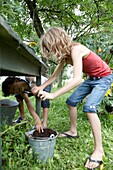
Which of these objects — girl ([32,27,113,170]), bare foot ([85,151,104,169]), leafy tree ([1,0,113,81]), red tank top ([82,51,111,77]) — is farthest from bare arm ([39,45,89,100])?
leafy tree ([1,0,113,81])

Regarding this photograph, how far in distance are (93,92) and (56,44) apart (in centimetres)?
51

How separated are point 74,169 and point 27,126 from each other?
90cm

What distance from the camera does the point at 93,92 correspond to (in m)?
1.74

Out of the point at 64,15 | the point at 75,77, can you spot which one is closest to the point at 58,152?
the point at 75,77

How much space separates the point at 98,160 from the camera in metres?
1.59

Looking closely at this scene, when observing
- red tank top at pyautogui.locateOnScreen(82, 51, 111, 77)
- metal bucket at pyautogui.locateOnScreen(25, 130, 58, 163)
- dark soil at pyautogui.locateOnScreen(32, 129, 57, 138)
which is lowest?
metal bucket at pyautogui.locateOnScreen(25, 130, 58, 163)

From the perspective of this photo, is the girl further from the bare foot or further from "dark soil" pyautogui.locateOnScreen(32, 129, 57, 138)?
"dark soil" pyautogui.locateOnScreen(32, 129, 57, 138)

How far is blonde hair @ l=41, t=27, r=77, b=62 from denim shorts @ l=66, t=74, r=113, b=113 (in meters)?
0.38

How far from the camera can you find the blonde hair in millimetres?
1623

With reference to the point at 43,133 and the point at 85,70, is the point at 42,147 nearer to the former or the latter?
the point at 43,133

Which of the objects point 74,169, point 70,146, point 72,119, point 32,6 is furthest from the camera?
point 32,6

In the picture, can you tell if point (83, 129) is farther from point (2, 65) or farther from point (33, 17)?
point (33, 17)

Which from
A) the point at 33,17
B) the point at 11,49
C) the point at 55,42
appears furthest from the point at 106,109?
the point at 33,17

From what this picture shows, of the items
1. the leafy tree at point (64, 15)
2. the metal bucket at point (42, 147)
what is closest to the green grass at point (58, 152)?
the metal bucket at point (42, 147)
